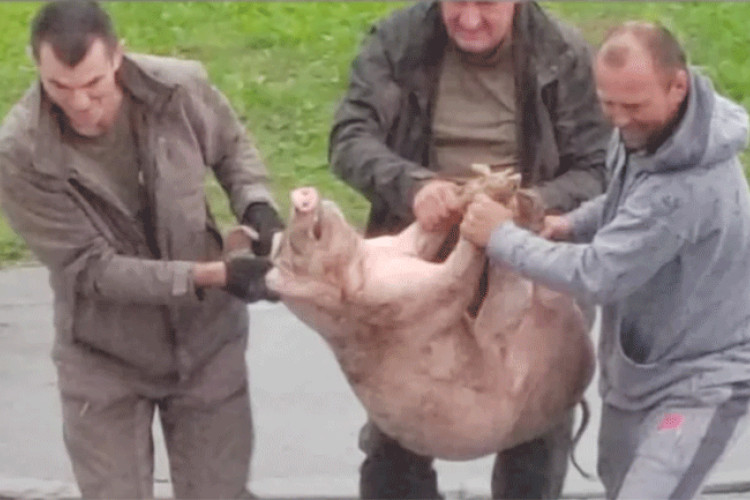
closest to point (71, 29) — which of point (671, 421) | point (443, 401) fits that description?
Result: point (443, 401)

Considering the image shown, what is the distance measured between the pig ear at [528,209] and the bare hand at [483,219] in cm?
8

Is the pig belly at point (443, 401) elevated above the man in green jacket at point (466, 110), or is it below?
below

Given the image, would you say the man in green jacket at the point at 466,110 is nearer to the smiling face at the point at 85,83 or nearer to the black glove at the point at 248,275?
the black glove at the point at 248,275

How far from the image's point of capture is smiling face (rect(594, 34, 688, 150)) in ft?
11.8

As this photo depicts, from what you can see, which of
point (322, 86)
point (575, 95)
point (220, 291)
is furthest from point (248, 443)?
point (322, 86)

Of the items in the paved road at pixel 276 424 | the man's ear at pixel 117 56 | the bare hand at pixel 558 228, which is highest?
the man's ear at pixel 117 56

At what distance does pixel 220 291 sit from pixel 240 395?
12.7 inches

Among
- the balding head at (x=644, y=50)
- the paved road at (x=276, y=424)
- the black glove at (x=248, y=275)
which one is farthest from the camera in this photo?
the paved road at (x=276, y=424)

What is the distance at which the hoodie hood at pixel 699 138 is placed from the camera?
3.68m

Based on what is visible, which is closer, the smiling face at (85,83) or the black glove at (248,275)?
the smiling face at (85,83)

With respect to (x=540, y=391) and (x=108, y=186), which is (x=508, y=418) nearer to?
(x=540, y=391)

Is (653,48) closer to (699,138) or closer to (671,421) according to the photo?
(699,138)

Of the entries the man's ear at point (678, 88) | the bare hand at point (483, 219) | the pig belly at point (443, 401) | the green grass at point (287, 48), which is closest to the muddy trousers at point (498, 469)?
the pig belly at point (443, 401)

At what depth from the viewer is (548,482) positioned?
4633 mm
